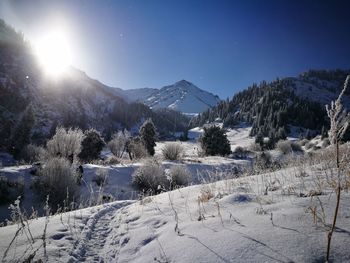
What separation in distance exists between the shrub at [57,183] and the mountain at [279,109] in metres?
59.8

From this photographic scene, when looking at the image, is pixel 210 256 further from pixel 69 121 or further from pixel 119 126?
pixel 119 126

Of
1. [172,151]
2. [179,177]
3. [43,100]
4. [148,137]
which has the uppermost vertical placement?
[43,100]

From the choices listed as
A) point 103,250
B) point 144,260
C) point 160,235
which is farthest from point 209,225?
point 103,250

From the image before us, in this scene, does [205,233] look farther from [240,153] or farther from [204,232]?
[240,153]

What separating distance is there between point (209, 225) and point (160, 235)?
0.64 meters

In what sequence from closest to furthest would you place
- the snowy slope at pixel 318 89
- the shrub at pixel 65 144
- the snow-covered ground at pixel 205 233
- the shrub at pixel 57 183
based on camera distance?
the snow-covered ground at pixel 205 233 → the shrub at pixel 57 183 → the shrub at pixel 65 144 → the snowy slope at pixel 318 89

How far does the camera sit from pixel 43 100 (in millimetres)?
96000

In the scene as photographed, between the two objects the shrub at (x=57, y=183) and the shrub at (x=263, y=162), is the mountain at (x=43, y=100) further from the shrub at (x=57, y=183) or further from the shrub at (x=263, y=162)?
the shrub at (x=263, y=162)

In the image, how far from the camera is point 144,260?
2652mm

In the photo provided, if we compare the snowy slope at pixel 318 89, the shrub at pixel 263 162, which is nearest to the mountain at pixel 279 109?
the snowy slope at pixel 318 89

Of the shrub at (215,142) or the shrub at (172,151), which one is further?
the shrub at (215,142)

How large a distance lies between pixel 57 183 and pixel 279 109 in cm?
10185

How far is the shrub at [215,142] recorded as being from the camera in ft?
107

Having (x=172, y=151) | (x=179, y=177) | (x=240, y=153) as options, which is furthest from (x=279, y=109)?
(x=179, y=177)
